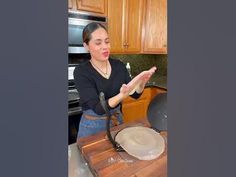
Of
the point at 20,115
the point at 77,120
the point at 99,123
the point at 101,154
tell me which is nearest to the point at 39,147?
the point at 20,115

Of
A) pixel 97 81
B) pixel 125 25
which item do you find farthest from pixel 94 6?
pixel 97 81

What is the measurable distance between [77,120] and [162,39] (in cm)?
143

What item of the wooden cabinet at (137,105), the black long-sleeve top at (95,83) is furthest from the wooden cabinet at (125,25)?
the black long-sleeve top at (95,83)

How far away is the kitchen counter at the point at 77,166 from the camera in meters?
0.65

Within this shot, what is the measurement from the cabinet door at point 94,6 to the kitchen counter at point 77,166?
56.0 inches

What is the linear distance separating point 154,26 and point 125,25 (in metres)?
0.41

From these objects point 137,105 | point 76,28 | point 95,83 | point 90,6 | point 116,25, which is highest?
point 90,6

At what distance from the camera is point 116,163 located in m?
0.67

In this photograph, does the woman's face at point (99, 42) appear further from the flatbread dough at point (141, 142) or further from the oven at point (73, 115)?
the oven at point (73, 115)

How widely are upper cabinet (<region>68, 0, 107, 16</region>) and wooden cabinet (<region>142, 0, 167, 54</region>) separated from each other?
574 millimetres

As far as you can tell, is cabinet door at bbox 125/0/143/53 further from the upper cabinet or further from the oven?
the oven

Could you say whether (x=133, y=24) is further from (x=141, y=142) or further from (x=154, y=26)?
(x=141, y=142)

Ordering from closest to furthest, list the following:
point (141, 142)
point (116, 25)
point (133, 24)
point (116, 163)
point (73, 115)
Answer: point (116, 163)
point (141, 142)
point (73, 115)
point (116, 25)
point (133, 24)

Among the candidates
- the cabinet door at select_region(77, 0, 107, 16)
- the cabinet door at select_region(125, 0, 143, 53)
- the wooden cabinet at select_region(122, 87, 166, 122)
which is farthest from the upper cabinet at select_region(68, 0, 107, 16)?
the wooden cabinet at select_region(122, 87, 166, 122)
